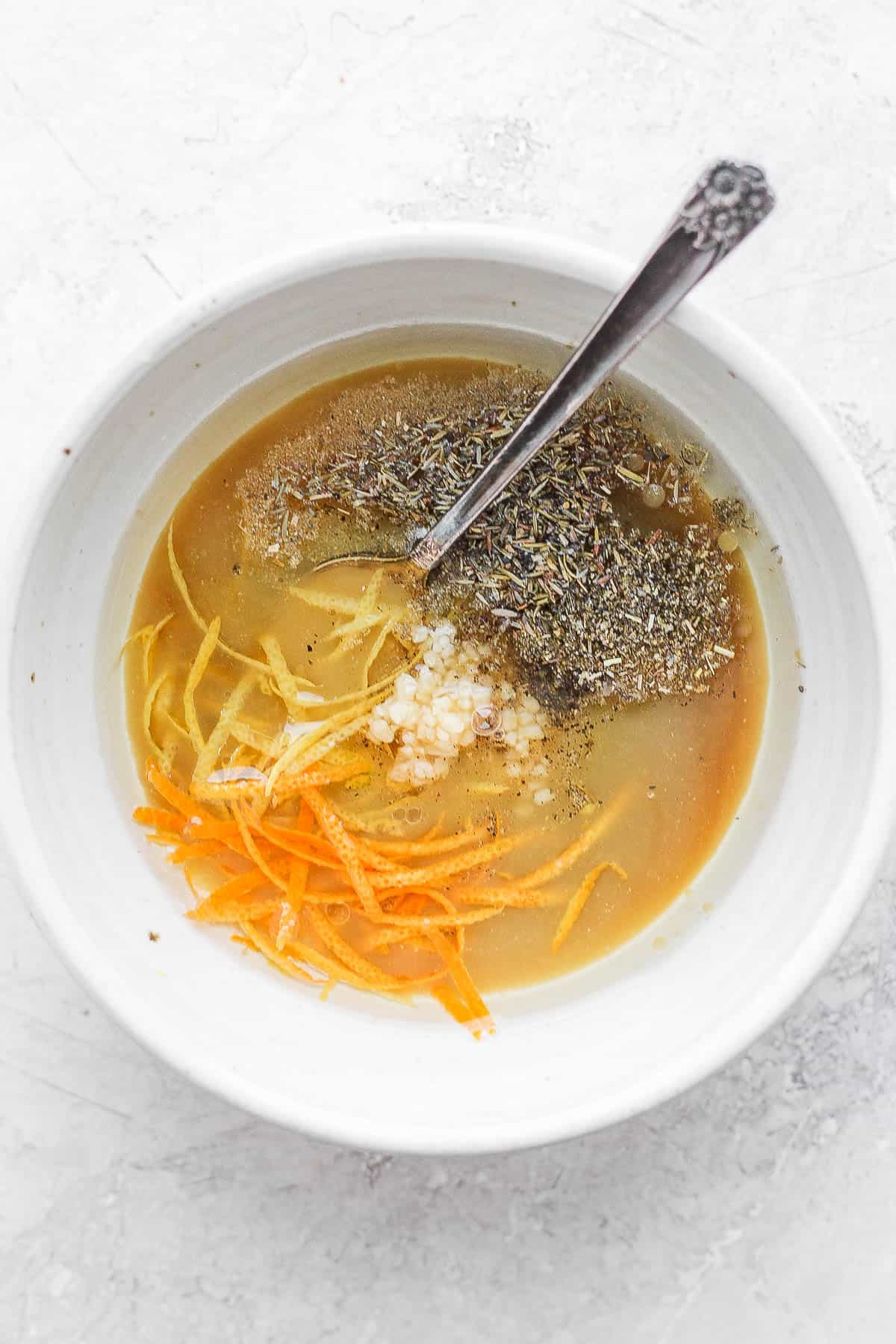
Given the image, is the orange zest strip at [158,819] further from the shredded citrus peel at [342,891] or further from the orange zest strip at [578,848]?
the orange zest strip at [578,848]

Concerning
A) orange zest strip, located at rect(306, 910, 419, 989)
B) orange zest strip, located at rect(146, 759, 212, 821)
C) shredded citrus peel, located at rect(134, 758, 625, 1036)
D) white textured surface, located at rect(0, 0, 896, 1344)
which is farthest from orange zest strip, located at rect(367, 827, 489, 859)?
white textured surface, located at rect(0, 0, 896, 1344)

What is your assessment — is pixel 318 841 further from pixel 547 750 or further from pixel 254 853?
pixel 547 750

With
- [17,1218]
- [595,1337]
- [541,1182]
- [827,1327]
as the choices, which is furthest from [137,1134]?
[827,1327]

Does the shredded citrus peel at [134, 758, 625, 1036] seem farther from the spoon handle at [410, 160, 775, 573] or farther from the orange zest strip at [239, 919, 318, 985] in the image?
the spoon handle at [410, 160, 775, 573]

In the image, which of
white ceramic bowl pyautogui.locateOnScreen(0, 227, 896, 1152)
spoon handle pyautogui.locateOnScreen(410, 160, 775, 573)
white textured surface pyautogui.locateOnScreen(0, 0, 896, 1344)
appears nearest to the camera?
spoon handle pyautogui.locateOnScreen(410, 160, 775, 573)

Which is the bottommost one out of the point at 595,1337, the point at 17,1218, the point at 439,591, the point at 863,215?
the point at 17,1218

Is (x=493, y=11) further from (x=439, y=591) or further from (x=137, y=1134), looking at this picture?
(x=137, y=1134)

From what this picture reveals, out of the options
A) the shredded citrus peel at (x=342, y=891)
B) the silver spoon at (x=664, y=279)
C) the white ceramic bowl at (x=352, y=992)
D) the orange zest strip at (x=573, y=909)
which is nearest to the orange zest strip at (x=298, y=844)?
the shredded citrus peel at (x=342, y=891)
